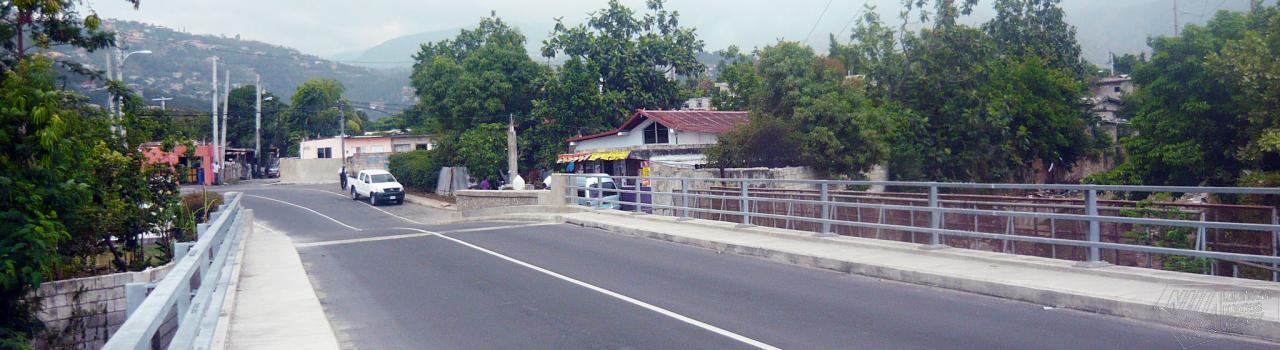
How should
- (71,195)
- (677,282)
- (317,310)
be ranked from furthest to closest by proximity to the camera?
1. (71,195)
2. (677,282)
3. (317,310)

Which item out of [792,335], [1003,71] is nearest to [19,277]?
[792,335]

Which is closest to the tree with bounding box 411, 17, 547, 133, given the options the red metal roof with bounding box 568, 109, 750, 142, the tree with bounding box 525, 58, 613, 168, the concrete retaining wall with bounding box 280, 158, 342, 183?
the tree with bounding box 525, 58, 613, 168

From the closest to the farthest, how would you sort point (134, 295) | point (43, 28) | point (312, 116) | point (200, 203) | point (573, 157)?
1. point (134, 295)
2. point (43, 28)
3. point (200, 203)
4. point (573, 157)
5. point (312, 116)

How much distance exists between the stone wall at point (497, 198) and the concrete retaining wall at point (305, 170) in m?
43.1

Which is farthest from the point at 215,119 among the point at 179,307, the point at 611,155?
the point at 179,307

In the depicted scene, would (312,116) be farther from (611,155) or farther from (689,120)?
(611,155)

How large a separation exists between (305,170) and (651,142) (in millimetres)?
41885

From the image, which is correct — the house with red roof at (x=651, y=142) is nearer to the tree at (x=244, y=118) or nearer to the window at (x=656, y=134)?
the window at (x=656, y=134)

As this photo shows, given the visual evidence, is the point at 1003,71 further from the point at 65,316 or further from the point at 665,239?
the point at 65,316

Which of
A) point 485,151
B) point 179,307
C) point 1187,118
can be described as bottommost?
point 179,307

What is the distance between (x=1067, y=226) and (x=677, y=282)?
7.40m

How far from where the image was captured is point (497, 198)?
1271 inches

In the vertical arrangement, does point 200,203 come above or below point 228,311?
above

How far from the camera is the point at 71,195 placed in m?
14.7
